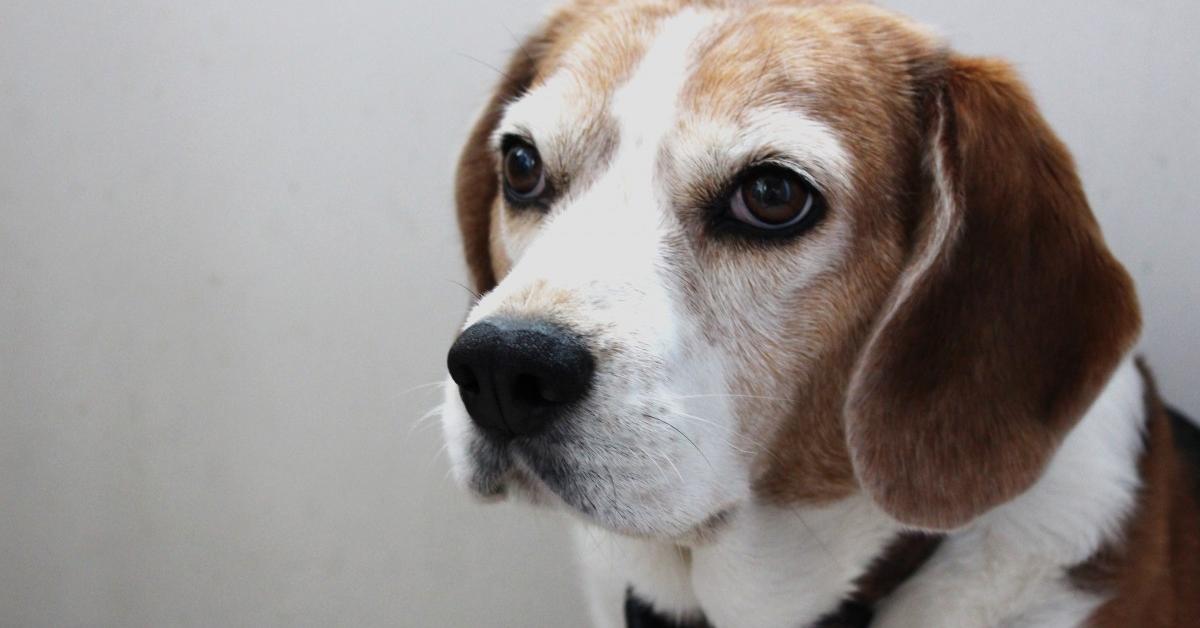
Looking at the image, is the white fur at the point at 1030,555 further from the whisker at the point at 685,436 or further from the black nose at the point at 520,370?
the black nose at the point at 520,370

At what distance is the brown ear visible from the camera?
2043mm

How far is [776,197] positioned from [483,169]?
2.41ft

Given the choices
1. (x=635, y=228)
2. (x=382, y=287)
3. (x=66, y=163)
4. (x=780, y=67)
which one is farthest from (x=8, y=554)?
(x=780, y=67)

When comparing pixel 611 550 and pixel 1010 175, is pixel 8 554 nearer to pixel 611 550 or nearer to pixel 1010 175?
pixel 611 550

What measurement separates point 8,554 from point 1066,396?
8.33ft

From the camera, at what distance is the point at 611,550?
6.24 feet

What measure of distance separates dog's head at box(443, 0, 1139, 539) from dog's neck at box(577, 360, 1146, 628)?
12cm

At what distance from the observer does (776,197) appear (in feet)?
4.93

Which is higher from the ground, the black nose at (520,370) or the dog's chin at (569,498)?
the black nose at (520,370)

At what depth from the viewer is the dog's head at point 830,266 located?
1467 millimetres

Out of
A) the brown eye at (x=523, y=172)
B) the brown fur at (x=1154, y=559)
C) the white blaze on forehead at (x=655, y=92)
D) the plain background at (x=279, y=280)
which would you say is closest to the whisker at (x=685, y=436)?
the white blaze on forehead at (x=655, y=92)

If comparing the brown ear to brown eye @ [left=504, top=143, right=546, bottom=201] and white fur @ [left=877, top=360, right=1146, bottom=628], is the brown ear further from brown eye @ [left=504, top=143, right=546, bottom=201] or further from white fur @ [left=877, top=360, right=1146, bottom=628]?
white fur @ [left=877, top=360, right=1146, bottom=628]

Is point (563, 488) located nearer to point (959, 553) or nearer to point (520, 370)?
point (520, 370)

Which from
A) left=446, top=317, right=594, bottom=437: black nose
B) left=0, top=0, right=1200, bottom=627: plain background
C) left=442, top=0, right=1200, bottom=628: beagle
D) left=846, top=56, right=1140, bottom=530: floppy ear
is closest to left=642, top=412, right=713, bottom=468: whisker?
left=442, top=0, right=1200, bottom=628: beagle
